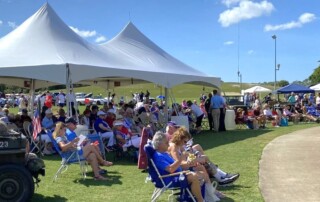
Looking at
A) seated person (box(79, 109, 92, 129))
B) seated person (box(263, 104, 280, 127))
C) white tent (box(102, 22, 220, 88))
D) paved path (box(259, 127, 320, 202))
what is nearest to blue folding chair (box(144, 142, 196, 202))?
paved path (box(259, 127, 320, 202))

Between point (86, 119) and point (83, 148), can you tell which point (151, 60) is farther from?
point (83, 148)

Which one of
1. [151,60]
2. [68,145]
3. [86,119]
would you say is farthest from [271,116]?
[68,145]

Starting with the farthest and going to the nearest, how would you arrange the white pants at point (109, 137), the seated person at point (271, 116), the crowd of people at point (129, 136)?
the seated person at point (271, 116) < the white pants at point (109, 137) < the crowd of people at point (129, 136)

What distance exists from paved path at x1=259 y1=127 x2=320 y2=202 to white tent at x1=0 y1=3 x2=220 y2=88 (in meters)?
4.48

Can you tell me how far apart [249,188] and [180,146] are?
1.73 m

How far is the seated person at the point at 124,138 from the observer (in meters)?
10.0

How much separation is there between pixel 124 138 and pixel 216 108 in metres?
7.79

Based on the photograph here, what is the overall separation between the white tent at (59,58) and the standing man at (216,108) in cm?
196

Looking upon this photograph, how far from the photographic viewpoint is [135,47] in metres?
16.9

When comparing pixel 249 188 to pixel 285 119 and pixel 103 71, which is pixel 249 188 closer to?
pixel 103 71

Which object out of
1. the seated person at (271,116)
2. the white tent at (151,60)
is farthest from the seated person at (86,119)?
the seated person at (271,116)

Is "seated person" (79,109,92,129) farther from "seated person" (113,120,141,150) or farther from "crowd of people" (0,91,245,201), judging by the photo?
"seated person" (113,120,141,150)

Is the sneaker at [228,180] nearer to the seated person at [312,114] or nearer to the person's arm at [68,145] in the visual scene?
the person's arm at [68,145]

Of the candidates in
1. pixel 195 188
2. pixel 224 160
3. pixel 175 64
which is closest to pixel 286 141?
pixel 224 160
